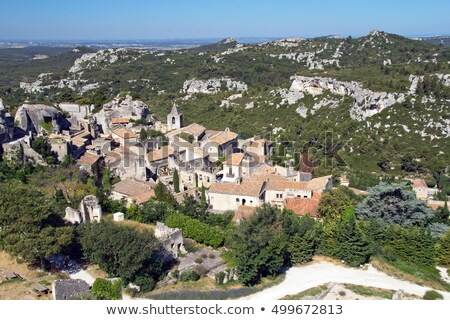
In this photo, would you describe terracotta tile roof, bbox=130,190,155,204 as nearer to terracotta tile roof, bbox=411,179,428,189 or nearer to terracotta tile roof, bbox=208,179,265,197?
terracotta tile roof, bbox=208,179,265,197

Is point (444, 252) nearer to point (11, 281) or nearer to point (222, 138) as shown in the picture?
point (11, 281)

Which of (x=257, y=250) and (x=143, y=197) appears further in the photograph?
(x=143, y=197)

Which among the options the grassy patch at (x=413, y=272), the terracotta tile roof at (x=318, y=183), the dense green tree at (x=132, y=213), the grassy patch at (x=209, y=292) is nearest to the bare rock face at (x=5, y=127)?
the dense green tree at (x=132, y=213)

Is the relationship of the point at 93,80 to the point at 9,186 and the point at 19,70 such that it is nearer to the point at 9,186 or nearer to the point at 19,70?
the point at 19,70

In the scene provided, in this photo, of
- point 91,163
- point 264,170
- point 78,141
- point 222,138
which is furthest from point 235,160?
point 78,141

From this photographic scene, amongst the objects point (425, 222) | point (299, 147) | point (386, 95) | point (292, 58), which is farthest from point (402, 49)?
point (425, 222)

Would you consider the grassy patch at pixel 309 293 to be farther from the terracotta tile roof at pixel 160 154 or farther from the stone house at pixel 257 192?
the terracotta tile roof at pixel 160 154
